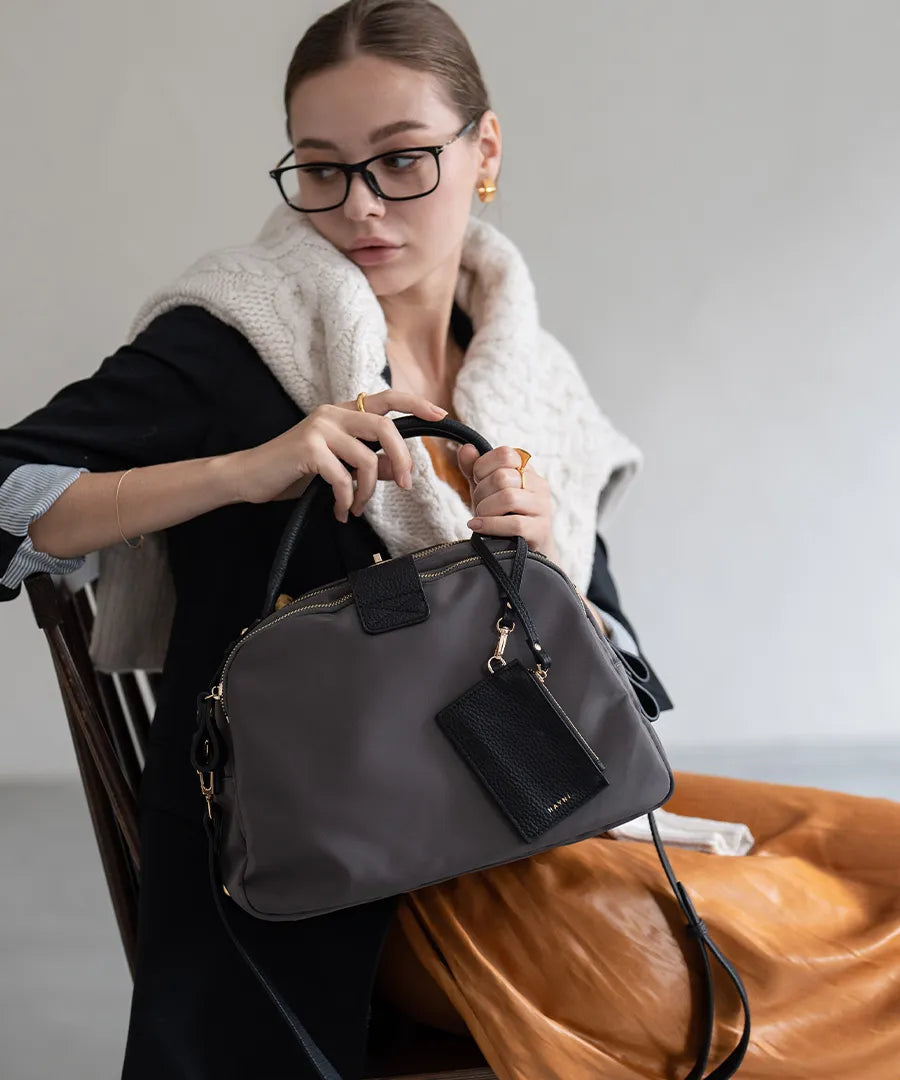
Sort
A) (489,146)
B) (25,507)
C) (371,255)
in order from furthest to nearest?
(489,146), (371,255), (25,507)

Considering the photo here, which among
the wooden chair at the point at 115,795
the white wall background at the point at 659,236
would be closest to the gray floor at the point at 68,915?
the white wall background at the point at 659,236

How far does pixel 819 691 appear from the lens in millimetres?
2510

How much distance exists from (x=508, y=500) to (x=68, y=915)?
5.32 feet

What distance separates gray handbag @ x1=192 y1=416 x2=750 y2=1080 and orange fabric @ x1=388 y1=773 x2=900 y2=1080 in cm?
3

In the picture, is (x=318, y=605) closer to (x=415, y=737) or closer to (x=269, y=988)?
(x=415, y=737)

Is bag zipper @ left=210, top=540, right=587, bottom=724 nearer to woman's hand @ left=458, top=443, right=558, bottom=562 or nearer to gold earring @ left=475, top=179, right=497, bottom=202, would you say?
woman's hand @ left=458, top=443, right=558, bottom=562

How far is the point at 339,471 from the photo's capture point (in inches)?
31.4

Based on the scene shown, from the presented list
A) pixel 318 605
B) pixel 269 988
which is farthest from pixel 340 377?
pixel 269 988

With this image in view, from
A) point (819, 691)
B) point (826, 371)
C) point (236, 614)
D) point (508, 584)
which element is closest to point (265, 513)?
point (236, 614)

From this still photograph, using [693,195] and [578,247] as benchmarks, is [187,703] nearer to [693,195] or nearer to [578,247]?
[578,247]

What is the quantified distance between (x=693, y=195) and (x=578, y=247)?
270mm

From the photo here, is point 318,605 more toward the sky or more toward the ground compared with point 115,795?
more toward the sky

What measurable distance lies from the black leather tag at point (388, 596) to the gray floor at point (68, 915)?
1158mm

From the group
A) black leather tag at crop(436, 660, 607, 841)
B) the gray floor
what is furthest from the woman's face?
the gray floor
